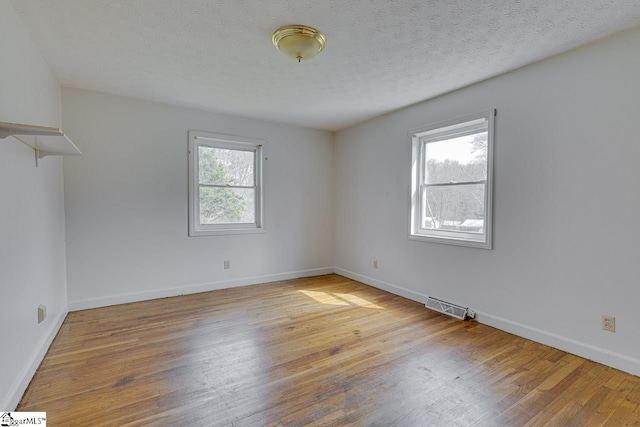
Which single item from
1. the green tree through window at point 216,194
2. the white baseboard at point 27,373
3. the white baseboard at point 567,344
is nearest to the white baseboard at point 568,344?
the white baseboard at point 567,344

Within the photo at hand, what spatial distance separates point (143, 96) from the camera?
11.4ft

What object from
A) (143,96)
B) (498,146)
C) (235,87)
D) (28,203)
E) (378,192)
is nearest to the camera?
(28,203)

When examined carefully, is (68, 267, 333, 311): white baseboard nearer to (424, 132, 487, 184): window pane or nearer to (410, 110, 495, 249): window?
(410, 110, 495, 249): window

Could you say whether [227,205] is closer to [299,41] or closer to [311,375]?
[299,41]

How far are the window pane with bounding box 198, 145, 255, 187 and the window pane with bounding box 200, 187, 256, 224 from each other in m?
0.12

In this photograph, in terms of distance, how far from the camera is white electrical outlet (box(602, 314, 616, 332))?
2.19m

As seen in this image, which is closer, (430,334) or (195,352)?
(195,352)

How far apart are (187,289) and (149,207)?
1132 mm

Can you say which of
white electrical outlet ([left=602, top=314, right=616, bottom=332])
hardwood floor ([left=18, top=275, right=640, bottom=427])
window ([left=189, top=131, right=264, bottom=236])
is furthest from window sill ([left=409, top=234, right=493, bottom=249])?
window ([left=189, top=131, right=264, bottom=236])

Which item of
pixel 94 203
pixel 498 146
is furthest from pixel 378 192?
pixel 94 203

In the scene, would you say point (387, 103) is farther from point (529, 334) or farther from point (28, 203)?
point (28, 203)

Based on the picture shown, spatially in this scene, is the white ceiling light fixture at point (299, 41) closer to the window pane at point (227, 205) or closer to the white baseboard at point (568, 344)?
the window pane at point (227, 205)

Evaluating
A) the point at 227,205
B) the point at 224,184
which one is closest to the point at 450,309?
the point at 227,205

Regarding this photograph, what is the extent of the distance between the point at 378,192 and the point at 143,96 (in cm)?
311
